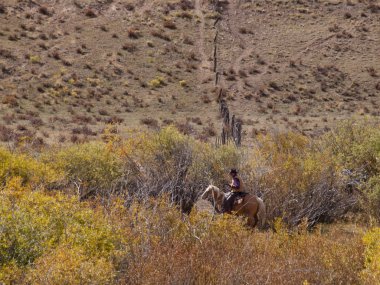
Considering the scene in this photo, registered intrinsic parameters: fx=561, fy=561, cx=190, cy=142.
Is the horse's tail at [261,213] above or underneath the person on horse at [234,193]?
underneath

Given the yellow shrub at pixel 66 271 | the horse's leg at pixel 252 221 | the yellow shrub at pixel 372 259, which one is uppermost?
the yellow shrub at pixel 66 271

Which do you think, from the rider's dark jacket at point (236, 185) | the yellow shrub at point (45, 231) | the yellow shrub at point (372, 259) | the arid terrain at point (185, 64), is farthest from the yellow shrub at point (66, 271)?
the arid terrain at point (185, 64)

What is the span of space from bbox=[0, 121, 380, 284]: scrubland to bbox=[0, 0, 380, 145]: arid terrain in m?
12.9

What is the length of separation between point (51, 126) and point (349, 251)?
22.9 metres

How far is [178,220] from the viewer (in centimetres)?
831

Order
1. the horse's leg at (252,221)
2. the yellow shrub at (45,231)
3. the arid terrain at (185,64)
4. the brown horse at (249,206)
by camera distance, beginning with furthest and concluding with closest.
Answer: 1. the arid terrain at (185,64)
2. the horse's leg at (252,221)
3. the brown horse at (249,206)
4. the yellow shrub at (45,231)

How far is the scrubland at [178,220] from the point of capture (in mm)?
6441

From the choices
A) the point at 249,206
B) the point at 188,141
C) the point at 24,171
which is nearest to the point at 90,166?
the point at 24,171

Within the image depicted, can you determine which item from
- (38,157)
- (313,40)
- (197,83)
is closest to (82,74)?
(197,83)

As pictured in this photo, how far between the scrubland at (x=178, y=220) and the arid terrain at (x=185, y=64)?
12.9m

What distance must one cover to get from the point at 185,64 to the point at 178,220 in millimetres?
33967

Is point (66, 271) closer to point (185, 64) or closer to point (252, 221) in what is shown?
point (252, 221)

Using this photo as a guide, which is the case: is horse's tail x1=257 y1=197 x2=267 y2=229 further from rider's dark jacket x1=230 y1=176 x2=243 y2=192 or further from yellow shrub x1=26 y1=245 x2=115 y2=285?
yellow shrub x1=26 y1=245 x2=115 y2=285

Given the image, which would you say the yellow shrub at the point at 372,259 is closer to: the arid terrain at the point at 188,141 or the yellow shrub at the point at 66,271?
the arid terrain at the point at 188,141
